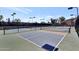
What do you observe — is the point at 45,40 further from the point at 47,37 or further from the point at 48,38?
the point at 47,37

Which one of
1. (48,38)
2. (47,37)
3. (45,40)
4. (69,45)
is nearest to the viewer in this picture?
(69,45)

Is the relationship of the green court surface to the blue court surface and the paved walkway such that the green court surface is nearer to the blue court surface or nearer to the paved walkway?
the blue court surface

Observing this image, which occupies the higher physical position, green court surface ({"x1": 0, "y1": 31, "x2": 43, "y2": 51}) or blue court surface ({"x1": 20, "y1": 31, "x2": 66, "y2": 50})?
green court surface ({"x1": 0, "y1": 31, "x2": 43, "y2": 51})

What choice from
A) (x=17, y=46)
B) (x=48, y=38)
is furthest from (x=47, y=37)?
(x=17, y=46)

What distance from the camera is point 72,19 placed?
11.8 meters

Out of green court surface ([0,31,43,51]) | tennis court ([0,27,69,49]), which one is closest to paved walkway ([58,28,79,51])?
tennis court ([0,27,69,49])

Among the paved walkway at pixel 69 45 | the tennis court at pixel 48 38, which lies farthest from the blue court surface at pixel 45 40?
the paved walkway at pixel 69 45

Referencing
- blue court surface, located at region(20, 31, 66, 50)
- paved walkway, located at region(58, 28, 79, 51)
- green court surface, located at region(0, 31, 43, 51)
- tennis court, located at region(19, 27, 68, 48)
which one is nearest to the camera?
green court surface, located at region(0, 31, 43, 51)

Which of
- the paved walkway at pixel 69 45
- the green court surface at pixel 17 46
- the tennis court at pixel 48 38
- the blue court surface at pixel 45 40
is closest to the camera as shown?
the green court surface at pixel 17 46

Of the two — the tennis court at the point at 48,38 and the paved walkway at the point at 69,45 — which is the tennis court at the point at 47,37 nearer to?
the tennis court at the point at 48,38
